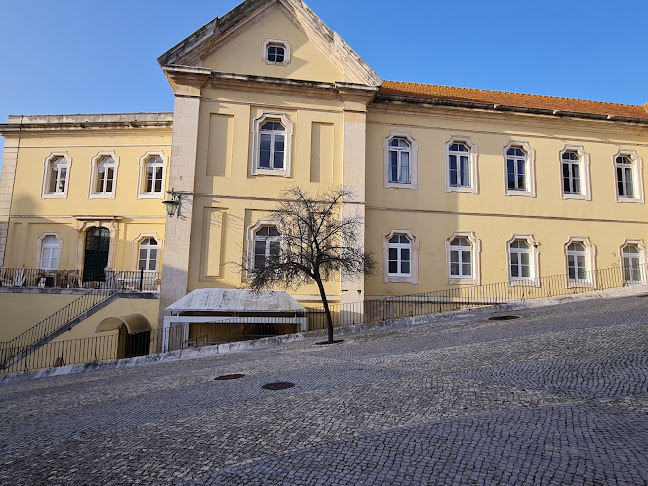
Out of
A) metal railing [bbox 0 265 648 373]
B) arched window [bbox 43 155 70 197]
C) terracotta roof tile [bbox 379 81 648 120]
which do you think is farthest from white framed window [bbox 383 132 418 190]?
arched window [bbox 43 155 70 197]

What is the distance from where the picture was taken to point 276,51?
2045 centimetres

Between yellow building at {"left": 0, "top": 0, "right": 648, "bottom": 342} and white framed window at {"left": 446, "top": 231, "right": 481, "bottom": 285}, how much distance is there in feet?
0.20

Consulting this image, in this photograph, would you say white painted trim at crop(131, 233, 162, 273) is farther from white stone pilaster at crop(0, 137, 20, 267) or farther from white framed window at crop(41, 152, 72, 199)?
white stone pilaster at crop(0, 137, 20, 267)

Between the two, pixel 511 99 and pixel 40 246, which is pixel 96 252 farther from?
pixel 511 99

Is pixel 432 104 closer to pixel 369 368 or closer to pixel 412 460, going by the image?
pixel 369 368

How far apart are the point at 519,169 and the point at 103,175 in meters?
20.0

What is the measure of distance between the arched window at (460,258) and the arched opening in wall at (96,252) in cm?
1618

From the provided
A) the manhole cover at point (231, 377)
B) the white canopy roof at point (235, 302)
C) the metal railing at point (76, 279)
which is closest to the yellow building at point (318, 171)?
the metal railing at point (76, 279)

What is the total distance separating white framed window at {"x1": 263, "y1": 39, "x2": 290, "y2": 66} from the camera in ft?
66.6

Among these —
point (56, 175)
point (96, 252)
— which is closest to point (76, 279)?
point (96, 252)

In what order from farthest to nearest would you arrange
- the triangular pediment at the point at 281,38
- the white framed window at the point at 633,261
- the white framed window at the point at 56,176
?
1. the white framed window at the point at 56,176
2. the white framed window at the point at 633,261
3. the triangular pediment at the point at 281,38

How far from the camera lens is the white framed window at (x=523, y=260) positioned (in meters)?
21.2

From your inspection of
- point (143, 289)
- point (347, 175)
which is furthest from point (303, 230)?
point (143, 289)

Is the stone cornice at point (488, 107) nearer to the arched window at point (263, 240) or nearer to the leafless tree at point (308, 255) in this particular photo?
the leafless tree at point (308, 255)
